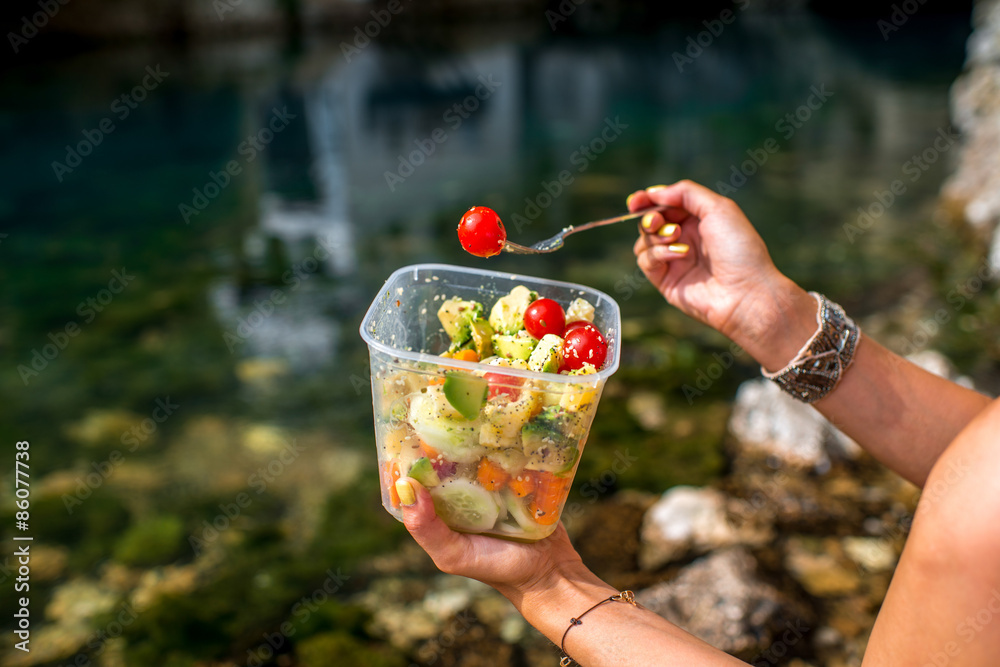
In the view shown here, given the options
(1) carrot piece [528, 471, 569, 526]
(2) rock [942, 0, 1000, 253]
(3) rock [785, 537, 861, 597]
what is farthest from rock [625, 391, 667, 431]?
(2) rock [942, 0, 1000, 253]

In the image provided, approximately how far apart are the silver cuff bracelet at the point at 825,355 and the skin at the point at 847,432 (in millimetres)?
27

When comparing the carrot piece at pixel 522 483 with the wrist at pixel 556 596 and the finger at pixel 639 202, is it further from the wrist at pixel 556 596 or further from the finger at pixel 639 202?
the finger at pixel 639 202

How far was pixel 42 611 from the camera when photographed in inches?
102

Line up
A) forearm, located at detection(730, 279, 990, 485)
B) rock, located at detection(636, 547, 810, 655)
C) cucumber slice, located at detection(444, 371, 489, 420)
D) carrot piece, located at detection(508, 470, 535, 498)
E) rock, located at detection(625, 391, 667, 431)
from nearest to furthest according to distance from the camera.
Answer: cucumber slice, located at detection(444, 371, 489, 420)
carrot piece, located at detection(508, 470, 535, 498)
forearm, located at detection(730, 279, 990, 485)
rock, located at detection(636, 547, 810, 655)
rock, located at detection(625, 391, 667, 431)

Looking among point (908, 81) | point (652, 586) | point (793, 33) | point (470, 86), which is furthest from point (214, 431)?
point (793, 33)

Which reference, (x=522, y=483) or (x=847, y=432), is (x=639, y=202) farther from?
(x=522, y=483)

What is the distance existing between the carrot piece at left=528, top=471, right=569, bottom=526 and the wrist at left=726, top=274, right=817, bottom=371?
2.17 feet

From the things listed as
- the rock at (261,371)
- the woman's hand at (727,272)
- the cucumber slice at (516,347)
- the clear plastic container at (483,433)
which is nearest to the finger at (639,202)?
the woman's hand at (727,272)

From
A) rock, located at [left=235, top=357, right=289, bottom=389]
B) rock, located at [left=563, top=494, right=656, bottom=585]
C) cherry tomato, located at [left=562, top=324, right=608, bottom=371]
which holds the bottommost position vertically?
rock, located at [left=235, top=357, right=289, bottom=389]

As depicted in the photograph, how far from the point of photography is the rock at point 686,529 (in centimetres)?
257

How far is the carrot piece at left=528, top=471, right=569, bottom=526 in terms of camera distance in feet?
4.48

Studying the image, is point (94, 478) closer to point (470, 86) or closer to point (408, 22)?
point (470, 86)

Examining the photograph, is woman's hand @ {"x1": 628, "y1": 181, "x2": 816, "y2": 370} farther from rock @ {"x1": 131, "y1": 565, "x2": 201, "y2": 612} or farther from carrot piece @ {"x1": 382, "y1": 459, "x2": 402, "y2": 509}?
rock @ {"x1": 131, "y1": 565, "x2": 201, "y2": 612}

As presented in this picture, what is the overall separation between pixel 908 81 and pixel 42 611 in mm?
11881
